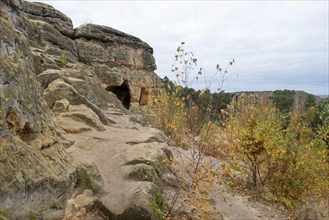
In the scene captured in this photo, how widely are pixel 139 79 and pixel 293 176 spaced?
14012 mm

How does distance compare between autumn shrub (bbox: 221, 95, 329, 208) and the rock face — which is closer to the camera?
the rock face

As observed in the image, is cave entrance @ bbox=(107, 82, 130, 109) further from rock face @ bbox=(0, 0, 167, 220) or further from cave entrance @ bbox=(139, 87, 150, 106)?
rock face @ bbox=(0, 0, 167, 220)

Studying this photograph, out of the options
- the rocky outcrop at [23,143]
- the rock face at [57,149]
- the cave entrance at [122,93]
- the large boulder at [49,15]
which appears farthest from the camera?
the cave entrance at [122,93]

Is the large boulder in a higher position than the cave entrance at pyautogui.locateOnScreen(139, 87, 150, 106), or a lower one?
higher

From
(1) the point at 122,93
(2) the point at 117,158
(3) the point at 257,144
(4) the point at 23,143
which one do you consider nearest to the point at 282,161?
(3) the point at 257,144

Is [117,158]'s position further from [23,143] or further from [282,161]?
[282,161]

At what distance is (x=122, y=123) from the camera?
1169 cm

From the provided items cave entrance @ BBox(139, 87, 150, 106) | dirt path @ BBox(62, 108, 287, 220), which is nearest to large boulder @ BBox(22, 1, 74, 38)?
cave entrance @ BBox(139, 87, 150, 106)

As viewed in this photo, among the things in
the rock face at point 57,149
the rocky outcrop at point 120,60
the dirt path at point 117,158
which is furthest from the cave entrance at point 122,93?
the dirt path at point 117,158

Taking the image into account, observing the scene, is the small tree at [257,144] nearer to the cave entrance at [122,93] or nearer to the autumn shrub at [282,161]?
the autumn shrub at [282,161]

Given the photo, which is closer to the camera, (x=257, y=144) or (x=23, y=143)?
(x=23, y=143)

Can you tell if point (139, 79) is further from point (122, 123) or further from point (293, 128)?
point (293, 128)

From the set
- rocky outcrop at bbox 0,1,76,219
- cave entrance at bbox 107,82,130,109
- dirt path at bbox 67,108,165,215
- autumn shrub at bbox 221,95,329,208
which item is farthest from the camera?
cave entrance at bbox 107,82,130,109

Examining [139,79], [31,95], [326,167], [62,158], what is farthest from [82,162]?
[139,79]
